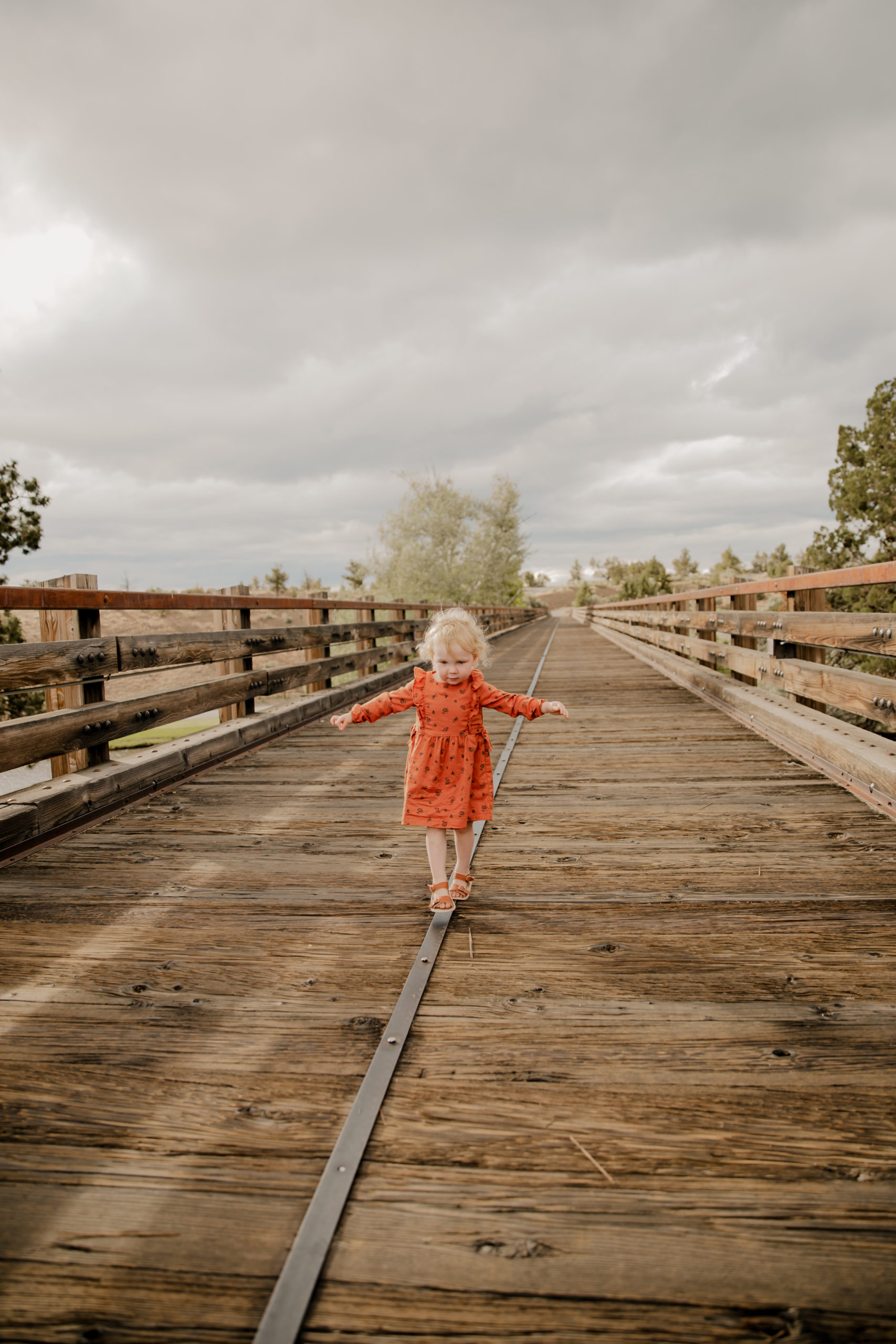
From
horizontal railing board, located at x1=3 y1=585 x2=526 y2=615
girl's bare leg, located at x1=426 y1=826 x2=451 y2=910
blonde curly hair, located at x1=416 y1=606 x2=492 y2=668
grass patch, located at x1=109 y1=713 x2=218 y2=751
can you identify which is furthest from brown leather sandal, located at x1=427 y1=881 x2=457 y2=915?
grass patch, located at x1=109 y1=713 x2=218 y2=751

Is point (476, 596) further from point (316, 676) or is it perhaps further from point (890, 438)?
point (316, 676)

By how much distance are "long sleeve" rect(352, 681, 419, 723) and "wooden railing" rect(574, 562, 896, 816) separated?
6.75ft

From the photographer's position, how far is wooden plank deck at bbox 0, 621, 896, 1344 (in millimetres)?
1128

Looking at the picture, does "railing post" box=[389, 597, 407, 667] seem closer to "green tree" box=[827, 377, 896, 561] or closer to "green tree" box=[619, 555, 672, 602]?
"green tree" box=[827, 377, 896, 561]

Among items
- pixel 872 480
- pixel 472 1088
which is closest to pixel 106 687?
pixel 472 1088

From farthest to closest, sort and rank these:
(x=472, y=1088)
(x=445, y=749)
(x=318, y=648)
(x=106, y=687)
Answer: (x=318, y=648) < (x=106, y=687) < (x=445, y=749) < (x=472, y=1088)

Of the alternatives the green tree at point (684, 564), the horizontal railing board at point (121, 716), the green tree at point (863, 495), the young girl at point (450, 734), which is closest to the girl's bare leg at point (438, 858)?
the young girl at point (450, 734)

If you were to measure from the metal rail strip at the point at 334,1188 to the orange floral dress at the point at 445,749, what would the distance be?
0.67 meters

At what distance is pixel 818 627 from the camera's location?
170 inches

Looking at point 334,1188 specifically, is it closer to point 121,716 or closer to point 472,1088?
point 472,1088

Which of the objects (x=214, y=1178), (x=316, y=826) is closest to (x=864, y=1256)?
(x=214, y=1178)

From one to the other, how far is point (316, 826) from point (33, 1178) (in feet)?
7.06

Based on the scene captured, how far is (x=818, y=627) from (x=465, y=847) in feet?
9.24

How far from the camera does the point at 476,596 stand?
131 feet
